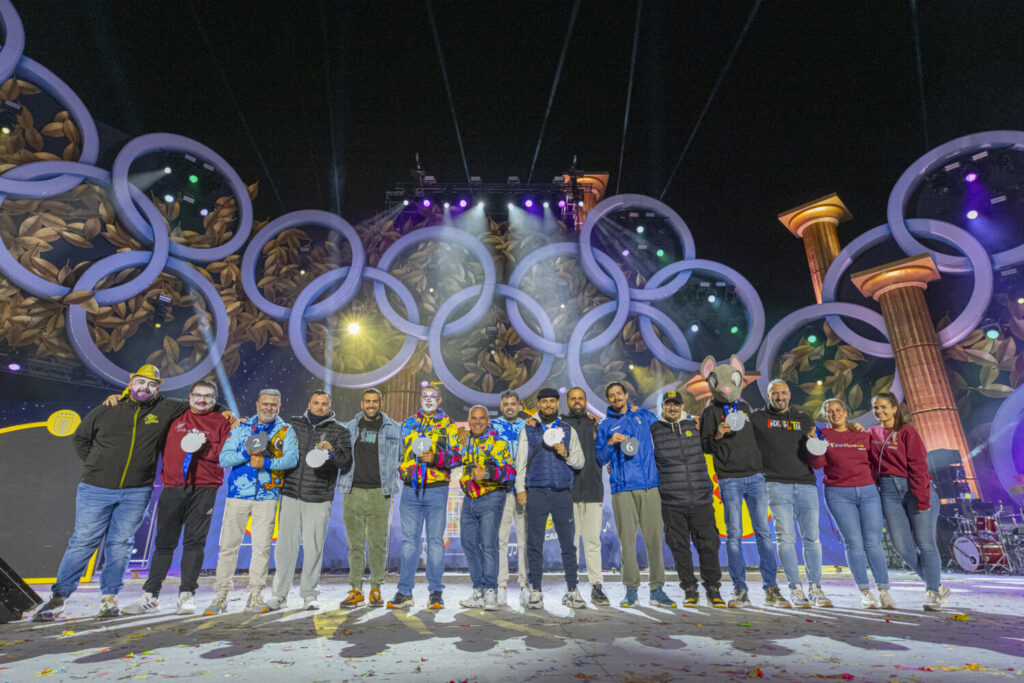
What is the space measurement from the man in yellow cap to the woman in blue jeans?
581 centimetres

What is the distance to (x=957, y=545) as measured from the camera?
8180 mm

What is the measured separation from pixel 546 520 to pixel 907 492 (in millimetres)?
3135

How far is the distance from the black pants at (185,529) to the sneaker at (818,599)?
203 inches

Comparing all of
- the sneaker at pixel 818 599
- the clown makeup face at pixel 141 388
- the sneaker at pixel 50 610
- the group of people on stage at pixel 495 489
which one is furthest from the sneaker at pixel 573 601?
the clown makeup face at pixel 141 388

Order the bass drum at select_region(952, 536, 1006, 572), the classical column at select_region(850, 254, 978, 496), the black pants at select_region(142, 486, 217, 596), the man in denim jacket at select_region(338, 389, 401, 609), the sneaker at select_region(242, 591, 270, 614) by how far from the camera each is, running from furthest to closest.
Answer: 1. the classical column at select_region(850, 254, 978, 496)
2. the bass drum at select_region(952, 536, 1006, 572)
3. the man in denim jacket at select_region(338, 389, 401, 609)
4. the black pants at select_region(142, 486, 217, 596)
5. the sneaker at select_region(242, 591, 270, 614)

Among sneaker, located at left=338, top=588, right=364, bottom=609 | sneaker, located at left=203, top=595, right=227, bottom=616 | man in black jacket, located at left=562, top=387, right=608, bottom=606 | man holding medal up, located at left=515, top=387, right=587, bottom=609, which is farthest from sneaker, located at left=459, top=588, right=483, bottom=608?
sneaker, located at left=203, top=595, right=227, bottom=616

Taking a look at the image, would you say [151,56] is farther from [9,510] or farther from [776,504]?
[776,504]

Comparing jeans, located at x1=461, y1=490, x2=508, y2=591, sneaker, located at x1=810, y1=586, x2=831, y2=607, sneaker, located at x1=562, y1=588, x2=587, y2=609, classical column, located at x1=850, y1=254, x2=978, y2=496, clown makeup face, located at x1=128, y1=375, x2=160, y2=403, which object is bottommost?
sneaker, located at x1=810, y1=586, x2=831, y2=607

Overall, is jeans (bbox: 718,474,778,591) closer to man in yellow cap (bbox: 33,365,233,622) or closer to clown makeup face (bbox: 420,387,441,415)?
clown makeup face (bbox: 420,387,441,415)

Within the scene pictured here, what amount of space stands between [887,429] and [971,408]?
267 inches

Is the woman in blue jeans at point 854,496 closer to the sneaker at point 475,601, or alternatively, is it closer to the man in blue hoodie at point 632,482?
the man in blue hoodie at point 632,482

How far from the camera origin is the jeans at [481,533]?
14.5ft

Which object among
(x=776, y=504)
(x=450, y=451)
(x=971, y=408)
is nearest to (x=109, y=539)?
(x=450, y=451)

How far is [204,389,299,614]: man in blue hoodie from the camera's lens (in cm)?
451
